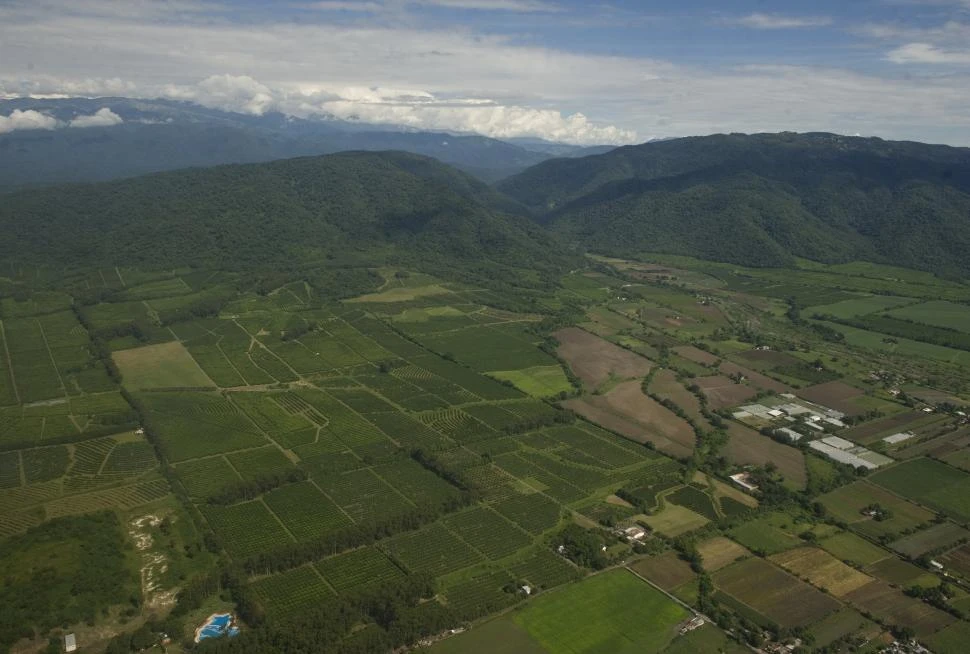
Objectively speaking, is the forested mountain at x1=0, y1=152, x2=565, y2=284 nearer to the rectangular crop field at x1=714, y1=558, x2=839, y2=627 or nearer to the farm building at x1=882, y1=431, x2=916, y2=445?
the farm building at x1=882, y1=431, x2=916, y2=445

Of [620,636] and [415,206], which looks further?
[415,206]

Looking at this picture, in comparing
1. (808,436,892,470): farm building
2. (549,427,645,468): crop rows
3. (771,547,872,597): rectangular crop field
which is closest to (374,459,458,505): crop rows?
(549,427,645,468): crop rows

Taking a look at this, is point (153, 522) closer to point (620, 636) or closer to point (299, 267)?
point (620, 636)

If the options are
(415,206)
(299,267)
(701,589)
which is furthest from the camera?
(415,206)

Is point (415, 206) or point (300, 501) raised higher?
point (415, 206)

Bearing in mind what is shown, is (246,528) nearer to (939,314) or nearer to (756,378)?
(756,378)

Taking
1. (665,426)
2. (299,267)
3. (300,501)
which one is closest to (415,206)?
(299,267)
